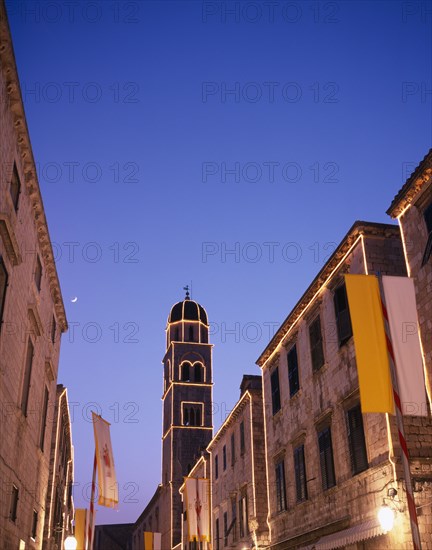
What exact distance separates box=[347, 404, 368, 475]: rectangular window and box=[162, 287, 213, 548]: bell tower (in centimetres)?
4672

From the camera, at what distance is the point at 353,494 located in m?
17.8

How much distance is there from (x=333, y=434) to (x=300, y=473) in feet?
12.0

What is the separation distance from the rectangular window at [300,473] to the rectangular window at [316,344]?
3.36m

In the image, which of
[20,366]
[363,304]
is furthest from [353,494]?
[20,366]

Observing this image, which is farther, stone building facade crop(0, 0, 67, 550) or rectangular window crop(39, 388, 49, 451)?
rectangular window crop(39, 388, 49, 451)

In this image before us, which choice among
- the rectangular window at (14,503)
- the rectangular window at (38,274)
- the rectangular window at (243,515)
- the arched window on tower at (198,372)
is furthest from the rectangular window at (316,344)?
the arched window on tower at (198,372)

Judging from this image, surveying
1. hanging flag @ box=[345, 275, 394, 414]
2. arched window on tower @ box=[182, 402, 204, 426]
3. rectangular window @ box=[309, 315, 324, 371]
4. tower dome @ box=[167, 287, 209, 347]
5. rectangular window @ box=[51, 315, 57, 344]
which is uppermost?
tower dome @ box=[167, 287, 209, 347]

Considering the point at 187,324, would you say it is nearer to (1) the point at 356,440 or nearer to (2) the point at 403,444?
(1) the point at 356,440

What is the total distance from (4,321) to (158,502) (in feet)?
197

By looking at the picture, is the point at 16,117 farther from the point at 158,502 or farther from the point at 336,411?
the point at 158,502

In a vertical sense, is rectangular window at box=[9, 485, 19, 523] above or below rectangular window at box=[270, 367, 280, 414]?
below

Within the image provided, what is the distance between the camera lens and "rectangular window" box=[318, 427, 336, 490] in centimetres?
1962

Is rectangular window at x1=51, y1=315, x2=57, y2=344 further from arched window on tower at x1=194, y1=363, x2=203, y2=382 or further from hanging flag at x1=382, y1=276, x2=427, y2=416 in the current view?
arched window on tower at x1=194, y1=363, x2=203, y2=382

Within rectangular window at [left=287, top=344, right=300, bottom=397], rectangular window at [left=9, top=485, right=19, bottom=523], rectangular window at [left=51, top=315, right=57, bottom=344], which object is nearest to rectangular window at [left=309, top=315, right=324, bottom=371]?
rectangular window at [left=287, top=344, right=300, bottom=397]
